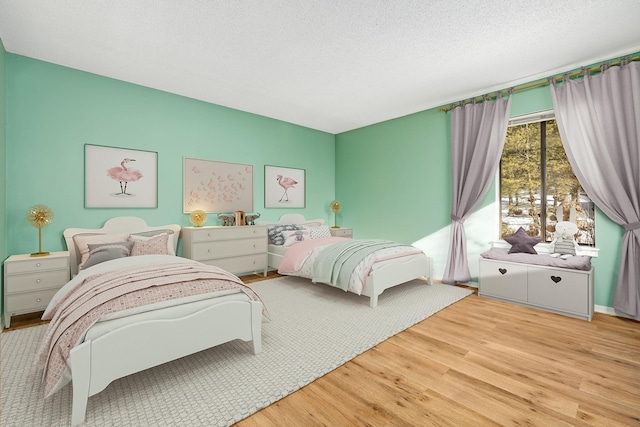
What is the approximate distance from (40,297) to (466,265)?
523cm

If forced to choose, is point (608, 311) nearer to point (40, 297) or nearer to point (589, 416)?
point (589, 416)

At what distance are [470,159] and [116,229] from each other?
16.4ft

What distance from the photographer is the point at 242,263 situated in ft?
15.3

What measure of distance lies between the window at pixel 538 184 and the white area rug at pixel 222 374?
1.92 meters

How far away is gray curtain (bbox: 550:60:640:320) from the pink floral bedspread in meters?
3.85

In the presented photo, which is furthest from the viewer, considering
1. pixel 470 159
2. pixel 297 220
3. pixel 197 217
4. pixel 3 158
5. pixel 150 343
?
pixel 297 220

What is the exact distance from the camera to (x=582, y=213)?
11.8 ft

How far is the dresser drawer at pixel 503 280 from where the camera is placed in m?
3.51

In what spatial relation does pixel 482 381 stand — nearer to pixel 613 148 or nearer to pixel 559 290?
pixel 559 290

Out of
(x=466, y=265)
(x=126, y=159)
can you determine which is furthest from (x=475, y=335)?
(x=126, y=159)

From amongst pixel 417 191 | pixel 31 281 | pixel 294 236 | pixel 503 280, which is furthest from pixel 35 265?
pixel 503 280

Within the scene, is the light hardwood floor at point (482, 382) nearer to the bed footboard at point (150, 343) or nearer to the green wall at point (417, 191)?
the bed footboard at point (150, 343)

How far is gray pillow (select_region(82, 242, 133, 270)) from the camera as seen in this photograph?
310cm

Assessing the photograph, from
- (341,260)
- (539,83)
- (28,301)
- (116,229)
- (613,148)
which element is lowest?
(28,301)
